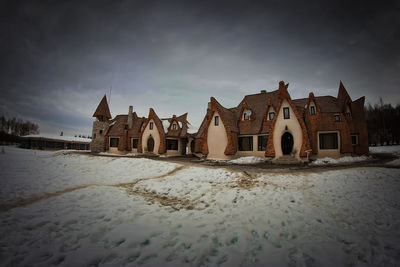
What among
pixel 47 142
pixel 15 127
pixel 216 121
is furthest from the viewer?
pixel 15 127

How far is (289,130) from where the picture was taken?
15961 millimetres

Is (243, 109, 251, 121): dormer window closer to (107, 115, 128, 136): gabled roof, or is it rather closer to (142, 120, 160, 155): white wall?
(142, 120, 160, 155): white wall

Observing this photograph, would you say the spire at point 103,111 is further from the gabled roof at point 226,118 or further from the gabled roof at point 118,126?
the gabled roof at point 226,118

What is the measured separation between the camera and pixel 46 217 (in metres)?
4.29

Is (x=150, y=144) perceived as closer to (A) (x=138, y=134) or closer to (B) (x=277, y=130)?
(A) (x=138, y=134)

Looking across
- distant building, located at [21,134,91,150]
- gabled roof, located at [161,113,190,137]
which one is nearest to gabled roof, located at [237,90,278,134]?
gabled roof, located at [161,113,190,137]

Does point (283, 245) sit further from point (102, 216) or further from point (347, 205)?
point (102, 216)

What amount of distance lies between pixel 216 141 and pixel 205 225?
14765mm

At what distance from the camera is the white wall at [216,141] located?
18391 mm

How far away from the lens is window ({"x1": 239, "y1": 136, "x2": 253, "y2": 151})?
1859 centimetres

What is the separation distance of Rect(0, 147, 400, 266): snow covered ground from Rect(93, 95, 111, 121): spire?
77.0 feet

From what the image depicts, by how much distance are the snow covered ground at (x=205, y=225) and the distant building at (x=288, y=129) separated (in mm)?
8687

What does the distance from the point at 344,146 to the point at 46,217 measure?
21.4 metres

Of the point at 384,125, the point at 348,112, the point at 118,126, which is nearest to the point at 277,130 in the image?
the point at 348,112
